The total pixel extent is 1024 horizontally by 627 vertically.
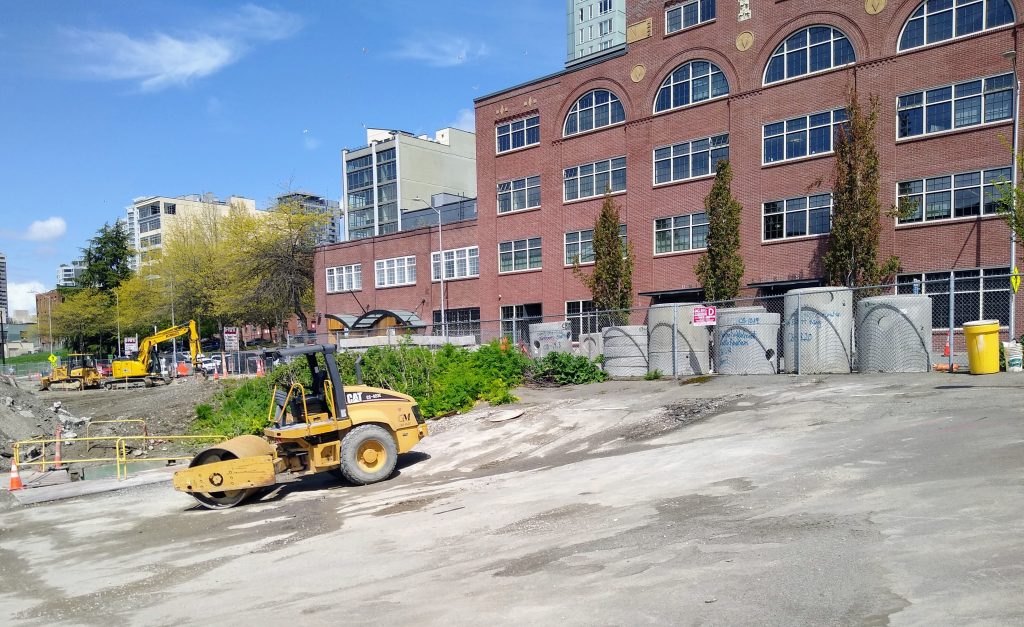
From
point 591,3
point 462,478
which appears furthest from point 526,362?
point 591,3

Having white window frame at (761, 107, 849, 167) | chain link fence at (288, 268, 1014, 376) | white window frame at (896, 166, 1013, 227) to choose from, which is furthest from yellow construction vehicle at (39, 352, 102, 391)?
white window frame at (896, 166, 1013, 227)

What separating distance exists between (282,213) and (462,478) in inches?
1875

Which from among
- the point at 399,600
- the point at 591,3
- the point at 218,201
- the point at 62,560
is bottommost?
the point at 62,560

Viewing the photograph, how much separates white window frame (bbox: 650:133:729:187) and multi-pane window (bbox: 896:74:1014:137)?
729cm

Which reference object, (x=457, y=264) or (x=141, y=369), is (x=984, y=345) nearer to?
(x=457, y=264)

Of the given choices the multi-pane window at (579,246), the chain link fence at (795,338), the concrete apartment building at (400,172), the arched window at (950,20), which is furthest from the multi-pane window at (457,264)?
the concrete apartment building at (400,172)

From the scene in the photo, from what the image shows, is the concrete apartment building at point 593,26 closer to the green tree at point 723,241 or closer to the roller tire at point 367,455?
the green tree at point 723,241

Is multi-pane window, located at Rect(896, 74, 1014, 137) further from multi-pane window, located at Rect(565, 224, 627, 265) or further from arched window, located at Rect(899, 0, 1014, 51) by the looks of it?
multi-pane window, located at Rect(565, 224, 627, 265)

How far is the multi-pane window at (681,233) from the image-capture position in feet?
110

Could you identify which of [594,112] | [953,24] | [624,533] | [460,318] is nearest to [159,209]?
[460,318]

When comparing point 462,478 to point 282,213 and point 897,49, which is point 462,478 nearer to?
point 897,49

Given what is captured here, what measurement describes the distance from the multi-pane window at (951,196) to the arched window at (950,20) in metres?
5.21

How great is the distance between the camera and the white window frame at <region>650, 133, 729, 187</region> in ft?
108

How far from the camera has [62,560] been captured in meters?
9.77
